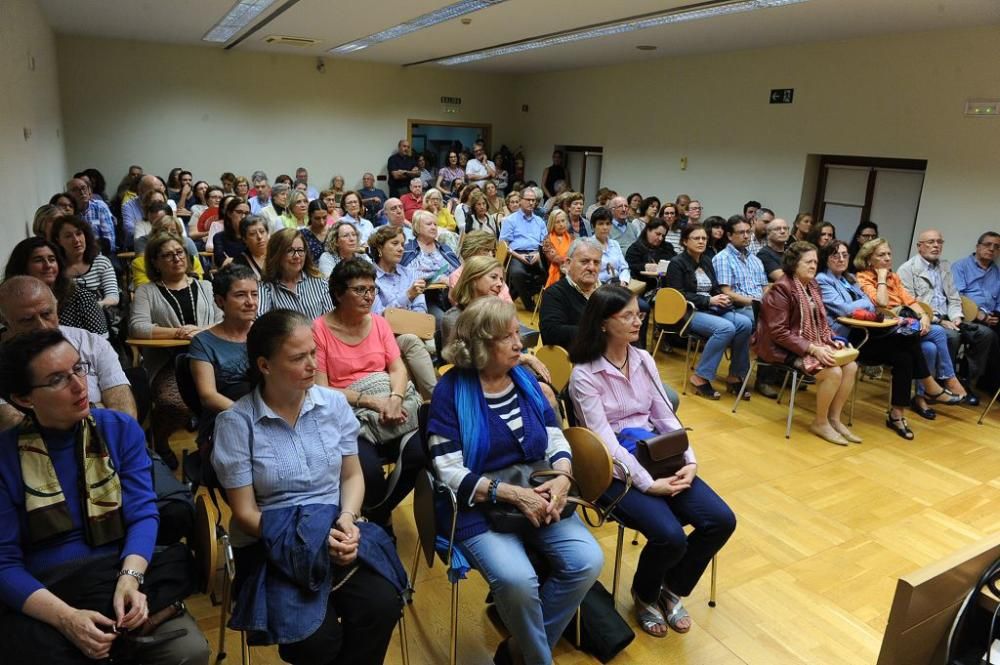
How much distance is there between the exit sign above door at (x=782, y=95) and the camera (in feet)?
28.6

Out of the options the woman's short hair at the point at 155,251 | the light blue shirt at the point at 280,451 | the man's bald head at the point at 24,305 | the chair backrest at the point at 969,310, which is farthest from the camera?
the chair backrest at the point at 969,310

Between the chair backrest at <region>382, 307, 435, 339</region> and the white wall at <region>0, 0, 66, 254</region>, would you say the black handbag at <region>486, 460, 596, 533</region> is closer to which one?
the chair backrest at <region>382, 307, 435, 339</region>

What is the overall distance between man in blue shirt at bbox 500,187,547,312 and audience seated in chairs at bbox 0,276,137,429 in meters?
4.93

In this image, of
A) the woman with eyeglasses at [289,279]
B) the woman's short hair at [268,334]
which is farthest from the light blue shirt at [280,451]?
the woman with eyeglasses at [289,279]

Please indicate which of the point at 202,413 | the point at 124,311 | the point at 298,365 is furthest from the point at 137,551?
the point at 124,311

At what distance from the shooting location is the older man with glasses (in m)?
5.40

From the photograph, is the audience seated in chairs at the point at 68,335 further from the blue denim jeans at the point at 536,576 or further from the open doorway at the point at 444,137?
the open doorway at the point at 444,137

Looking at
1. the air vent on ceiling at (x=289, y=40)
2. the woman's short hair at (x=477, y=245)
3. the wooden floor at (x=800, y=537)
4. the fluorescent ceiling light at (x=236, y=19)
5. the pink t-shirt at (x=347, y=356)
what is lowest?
the wooden floor at (x=800, y=537)

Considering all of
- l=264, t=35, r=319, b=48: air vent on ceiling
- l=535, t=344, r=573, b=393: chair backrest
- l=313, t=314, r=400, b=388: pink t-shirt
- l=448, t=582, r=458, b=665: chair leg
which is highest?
l=264, t=35, r=319, b=48: air vent on ceiling

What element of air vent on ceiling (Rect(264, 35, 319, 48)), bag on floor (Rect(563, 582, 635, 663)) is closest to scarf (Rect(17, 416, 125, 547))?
bag on floor (Rect(563, 582, 635, 663))

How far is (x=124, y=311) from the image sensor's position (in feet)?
15.1

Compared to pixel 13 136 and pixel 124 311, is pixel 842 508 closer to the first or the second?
pixel 124 311

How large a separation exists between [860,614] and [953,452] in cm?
240

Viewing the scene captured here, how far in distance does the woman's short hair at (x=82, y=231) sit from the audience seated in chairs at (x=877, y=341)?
5.11 m
